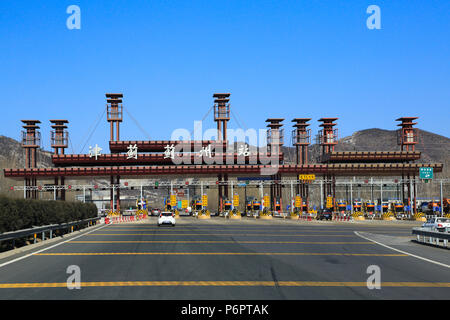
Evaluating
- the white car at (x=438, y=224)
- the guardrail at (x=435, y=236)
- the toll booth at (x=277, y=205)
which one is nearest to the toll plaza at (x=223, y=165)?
the toll booth at (x=277, y=205)

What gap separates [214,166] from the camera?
91.6 m

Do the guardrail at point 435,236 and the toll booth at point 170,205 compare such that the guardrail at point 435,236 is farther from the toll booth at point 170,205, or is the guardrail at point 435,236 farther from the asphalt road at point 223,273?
the toll booth at point 170,205

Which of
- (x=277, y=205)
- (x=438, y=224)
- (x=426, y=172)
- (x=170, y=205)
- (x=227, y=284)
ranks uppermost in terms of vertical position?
(x=426, y=172)

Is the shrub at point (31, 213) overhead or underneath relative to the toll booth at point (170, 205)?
overhead

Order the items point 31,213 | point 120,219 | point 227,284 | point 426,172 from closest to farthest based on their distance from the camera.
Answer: point 227,284
point 31,213
point 120,219
point 426,172

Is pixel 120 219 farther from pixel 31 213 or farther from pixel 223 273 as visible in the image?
pixel 223 273

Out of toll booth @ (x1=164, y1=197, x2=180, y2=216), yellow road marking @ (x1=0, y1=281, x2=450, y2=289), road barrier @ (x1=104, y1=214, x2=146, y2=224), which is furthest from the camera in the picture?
toll booth @ (x1=164, y1=197, x2=180, y2=216)

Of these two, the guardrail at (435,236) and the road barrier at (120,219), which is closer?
the guardrail at (435,236)

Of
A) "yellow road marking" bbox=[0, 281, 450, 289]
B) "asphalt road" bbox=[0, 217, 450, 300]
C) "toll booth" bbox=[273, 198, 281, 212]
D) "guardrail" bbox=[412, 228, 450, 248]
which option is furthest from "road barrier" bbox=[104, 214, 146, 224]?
"yellow road marking" bbox=[0, 281, 450, 289]

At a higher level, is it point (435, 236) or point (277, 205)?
point (435, 236)

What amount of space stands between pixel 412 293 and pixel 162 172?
82.7m

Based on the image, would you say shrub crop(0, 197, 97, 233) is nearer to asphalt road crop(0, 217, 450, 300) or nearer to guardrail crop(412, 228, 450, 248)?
asphalt road crop(0, 217, 450, 300)

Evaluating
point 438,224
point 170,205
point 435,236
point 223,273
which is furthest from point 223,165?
point 223,273
